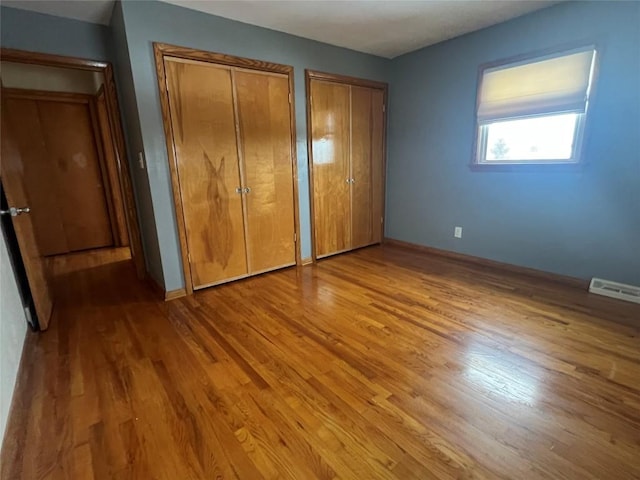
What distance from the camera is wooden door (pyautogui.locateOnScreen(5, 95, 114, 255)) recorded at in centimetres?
388

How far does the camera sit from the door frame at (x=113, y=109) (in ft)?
7.68

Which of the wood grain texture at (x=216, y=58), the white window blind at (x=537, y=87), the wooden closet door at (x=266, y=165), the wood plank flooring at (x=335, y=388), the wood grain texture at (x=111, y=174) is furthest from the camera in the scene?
the wood grain texture at (x=111, y=174)

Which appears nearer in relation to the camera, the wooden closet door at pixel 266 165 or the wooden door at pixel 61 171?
the wooden closet door at pixel 266 165

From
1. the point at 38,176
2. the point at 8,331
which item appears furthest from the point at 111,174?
the point at 8,331

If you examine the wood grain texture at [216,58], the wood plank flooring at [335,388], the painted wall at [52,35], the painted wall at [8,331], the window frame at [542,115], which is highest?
the painted wall at [52,35]

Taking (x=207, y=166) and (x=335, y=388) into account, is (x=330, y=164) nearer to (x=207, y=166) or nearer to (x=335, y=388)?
(x=207, y=166)

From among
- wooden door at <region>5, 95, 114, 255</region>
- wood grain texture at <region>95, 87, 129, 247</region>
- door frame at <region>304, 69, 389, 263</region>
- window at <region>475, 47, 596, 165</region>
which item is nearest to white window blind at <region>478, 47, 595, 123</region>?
window at <region>475, 47, 596, 165</region>

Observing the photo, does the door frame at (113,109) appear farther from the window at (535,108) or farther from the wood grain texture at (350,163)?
the window at (535,108)

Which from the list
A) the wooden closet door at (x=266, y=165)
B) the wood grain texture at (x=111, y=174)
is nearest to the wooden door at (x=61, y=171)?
the wood grain texture at (x=111, y=174)

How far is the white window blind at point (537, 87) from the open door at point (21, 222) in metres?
3.93

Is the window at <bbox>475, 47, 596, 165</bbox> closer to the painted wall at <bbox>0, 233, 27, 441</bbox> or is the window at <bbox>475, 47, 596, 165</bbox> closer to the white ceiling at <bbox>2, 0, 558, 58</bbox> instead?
the white ceiling at <bbox>2, 0, 558, 58</bbox>

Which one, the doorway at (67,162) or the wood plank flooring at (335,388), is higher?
the doorway at (67,162)

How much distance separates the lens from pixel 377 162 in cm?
405

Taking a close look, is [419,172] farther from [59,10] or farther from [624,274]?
[59,10]
